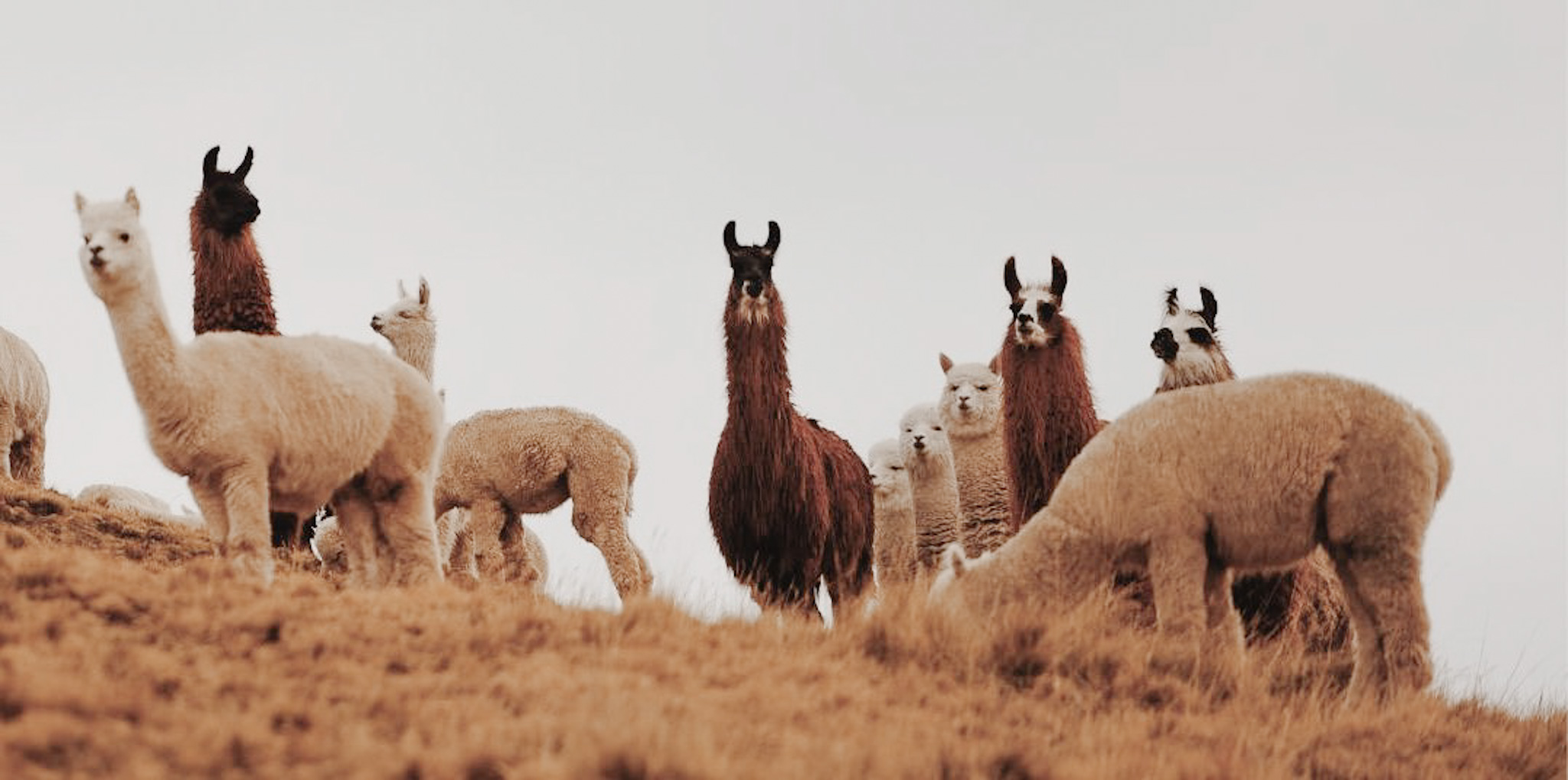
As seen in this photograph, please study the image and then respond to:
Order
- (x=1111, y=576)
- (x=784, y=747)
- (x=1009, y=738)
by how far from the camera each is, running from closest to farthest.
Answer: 1. (x=784, y=747)
2. (x=1009, y=738)
3. (x=1111, y=576)

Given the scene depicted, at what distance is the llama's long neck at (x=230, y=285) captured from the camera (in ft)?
38.6

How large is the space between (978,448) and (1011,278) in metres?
2.04

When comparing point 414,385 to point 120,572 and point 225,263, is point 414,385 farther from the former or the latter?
point 225,263

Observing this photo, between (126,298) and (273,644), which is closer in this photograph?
(273,644)

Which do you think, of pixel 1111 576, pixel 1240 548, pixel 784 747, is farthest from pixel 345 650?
pixel 1240 548

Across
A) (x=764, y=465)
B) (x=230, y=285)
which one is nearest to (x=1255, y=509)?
(x=764, y=465)

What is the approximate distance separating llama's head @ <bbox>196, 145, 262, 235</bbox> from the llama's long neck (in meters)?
0.05

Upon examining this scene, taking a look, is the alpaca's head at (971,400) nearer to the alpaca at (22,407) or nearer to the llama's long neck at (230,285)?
the llama's long neck at (230,285)

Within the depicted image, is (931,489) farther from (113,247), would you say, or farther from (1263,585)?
(113,247)

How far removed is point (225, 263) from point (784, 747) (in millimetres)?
7775

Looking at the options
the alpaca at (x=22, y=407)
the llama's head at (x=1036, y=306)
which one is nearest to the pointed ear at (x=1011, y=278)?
the llama's head at (x=1036, y=306)

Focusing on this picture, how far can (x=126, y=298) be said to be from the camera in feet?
24.2

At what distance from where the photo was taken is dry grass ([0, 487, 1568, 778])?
5.34 metres

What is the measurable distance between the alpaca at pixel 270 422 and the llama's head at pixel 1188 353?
4.37 m
